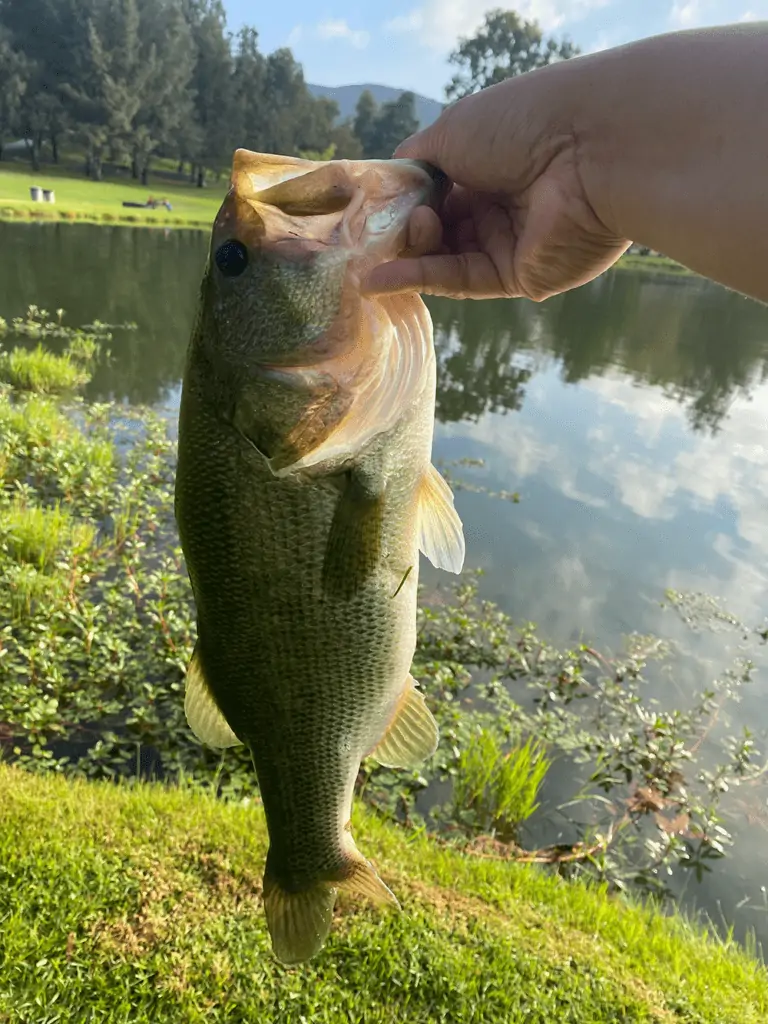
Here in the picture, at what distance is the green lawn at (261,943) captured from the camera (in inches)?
99.4

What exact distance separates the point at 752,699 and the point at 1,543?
19.4 feet

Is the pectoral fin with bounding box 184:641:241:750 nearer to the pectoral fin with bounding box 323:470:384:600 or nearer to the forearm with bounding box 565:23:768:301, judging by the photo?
the pectoral fin with bounding box 323:470:384:600

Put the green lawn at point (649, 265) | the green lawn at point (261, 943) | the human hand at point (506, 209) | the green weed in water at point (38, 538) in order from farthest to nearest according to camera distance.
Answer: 1. the green lawn at point (649, 265)
2. the green weed in water at point (38, 538)
3. the green lawn at point (261, 943)
4. the human hand at point (506, 209)

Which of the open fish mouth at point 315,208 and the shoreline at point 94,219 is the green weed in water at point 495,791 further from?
the shoreline at point 94,219

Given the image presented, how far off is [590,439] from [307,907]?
1043 centimetres

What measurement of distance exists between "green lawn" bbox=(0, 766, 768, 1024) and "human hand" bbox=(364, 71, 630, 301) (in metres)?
2.46

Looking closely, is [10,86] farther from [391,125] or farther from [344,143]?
[391,125]

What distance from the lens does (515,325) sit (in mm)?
21312

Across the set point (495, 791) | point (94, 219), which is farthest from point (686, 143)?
point (94, 219)

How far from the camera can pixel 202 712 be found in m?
1.89

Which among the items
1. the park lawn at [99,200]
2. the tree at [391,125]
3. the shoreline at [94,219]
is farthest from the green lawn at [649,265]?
the tree at [391,125]

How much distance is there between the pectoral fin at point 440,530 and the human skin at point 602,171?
49 cm

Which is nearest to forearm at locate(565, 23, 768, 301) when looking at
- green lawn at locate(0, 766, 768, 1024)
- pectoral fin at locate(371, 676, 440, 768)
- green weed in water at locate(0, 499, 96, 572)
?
pectoral fin at locate(371, 676, 440, 768)

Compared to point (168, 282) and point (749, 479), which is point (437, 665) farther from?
point (168, 282)
